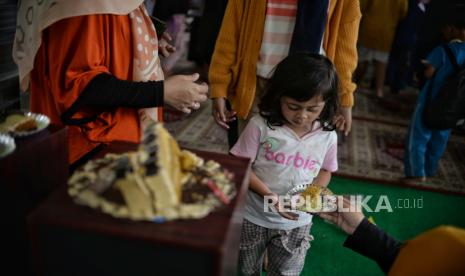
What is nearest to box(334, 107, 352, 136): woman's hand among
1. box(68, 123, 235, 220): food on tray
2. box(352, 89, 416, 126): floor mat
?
box(68, 123, 235, 220): food on tray

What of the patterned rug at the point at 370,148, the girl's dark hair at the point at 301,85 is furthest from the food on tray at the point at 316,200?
the patterned rug at the point at 370,148

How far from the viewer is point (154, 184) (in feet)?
1.80

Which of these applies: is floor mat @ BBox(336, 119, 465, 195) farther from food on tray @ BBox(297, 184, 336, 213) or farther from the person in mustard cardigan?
food on tray @ BBox(297, 184, 336, 213)

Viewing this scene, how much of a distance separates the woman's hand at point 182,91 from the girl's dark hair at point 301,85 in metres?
0.27

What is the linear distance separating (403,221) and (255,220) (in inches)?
47.3

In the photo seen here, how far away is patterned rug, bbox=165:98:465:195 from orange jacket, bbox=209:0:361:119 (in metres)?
1.28

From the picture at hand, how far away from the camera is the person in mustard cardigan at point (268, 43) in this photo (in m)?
1.28

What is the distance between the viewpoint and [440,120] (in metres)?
2.26

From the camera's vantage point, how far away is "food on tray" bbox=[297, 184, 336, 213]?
3.33ft

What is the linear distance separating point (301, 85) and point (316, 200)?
0.29 m

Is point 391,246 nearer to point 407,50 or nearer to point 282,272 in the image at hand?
point 282,272

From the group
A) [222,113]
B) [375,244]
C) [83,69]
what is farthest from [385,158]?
[83,69]

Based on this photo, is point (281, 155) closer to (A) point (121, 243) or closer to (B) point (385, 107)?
(A) point (121, 243)

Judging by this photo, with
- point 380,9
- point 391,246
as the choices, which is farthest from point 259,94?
point 380,9
